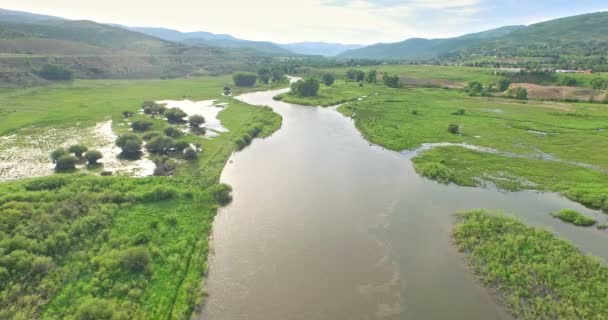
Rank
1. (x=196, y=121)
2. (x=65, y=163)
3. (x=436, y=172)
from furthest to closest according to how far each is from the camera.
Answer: (x=196, y=121), (x=436, y=172), (x=65, y=163)

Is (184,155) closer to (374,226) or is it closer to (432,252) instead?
(374,226)

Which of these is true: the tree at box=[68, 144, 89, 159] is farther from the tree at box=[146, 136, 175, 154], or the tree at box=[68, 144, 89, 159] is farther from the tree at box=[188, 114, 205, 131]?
the tree at box=[188, 114, 205, 131]

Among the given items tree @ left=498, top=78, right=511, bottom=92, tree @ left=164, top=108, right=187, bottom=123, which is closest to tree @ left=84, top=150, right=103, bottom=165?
tree @ left=164, top=108, right=187, bottom=123

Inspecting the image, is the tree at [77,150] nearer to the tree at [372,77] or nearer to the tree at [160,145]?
the tree at [160,145]

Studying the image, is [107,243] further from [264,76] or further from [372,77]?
[372,77]

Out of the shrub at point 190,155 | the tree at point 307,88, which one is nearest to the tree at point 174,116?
the shrub at point 190,155

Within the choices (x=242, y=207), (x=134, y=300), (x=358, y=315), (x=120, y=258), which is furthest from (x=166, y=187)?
(x=358, y=315)

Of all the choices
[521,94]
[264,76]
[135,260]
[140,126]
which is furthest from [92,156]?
[521,94]
